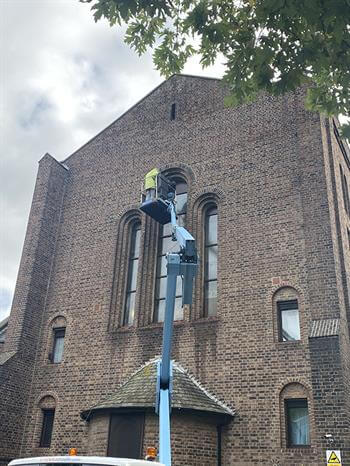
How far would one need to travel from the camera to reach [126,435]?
12.5 meters

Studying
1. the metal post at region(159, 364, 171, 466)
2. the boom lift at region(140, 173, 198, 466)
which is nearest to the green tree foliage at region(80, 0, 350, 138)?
the boom lift at region(140, 173, 198, 466)

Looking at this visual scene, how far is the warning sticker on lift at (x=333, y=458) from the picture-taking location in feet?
36.1

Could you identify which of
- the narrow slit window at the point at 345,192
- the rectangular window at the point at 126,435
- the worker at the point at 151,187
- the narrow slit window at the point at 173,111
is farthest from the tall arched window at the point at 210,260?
the narrow slit window at the point at 345,192

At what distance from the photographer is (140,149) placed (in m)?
18.6

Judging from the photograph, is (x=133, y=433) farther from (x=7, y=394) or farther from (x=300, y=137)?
(x=300, y=137)

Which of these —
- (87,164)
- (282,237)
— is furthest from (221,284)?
(87,164)

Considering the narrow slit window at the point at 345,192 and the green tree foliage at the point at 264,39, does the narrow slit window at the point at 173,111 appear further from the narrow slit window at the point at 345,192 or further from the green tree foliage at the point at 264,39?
the green tree foliage at the point at 264,39

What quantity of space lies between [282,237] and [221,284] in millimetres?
2057

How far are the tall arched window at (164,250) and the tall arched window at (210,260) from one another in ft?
2.54

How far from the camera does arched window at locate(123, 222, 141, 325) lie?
16.3m

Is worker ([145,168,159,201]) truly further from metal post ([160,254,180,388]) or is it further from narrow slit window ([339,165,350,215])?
narrow slit window ([339,165,350,215])

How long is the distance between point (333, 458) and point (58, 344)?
359 inches

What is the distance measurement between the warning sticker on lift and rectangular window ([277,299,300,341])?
108 inches

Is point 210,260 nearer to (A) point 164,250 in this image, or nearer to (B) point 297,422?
(A) point 164,250
